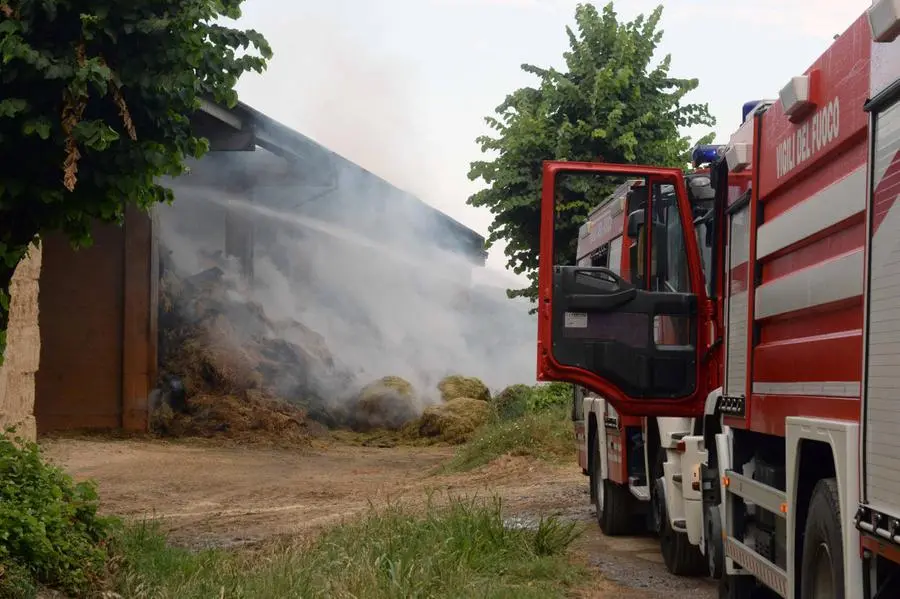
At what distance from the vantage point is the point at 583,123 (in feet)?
58.6

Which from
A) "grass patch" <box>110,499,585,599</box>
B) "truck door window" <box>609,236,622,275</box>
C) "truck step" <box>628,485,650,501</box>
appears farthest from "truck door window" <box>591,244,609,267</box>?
"grass patch" <box>110,499,585,599</box>

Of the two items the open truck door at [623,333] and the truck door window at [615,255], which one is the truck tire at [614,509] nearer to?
the truck door window at [615,255]

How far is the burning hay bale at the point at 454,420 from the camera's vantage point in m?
20.7

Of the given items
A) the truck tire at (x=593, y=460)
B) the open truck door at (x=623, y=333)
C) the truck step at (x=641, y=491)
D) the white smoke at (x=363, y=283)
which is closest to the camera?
the open truck door at (x=623, y=333)

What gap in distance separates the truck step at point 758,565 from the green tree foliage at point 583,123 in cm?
1193

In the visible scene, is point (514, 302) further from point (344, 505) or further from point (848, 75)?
point (848, 75)

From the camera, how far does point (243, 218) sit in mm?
24766

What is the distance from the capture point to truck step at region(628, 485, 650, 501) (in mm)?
8780

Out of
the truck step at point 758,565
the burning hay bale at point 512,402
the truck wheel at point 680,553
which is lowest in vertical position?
the truck wheel at point 680,553

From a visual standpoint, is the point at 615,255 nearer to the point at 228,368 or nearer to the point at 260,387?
the point at 228,368

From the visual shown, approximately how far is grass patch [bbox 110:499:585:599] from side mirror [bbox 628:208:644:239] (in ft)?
6.86

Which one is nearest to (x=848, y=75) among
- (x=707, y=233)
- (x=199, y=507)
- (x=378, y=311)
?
(x=707, y=233)

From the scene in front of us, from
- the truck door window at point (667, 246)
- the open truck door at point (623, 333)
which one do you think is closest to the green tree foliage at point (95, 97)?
the open truck door at point (623, 333)

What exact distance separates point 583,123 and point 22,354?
9009mm
